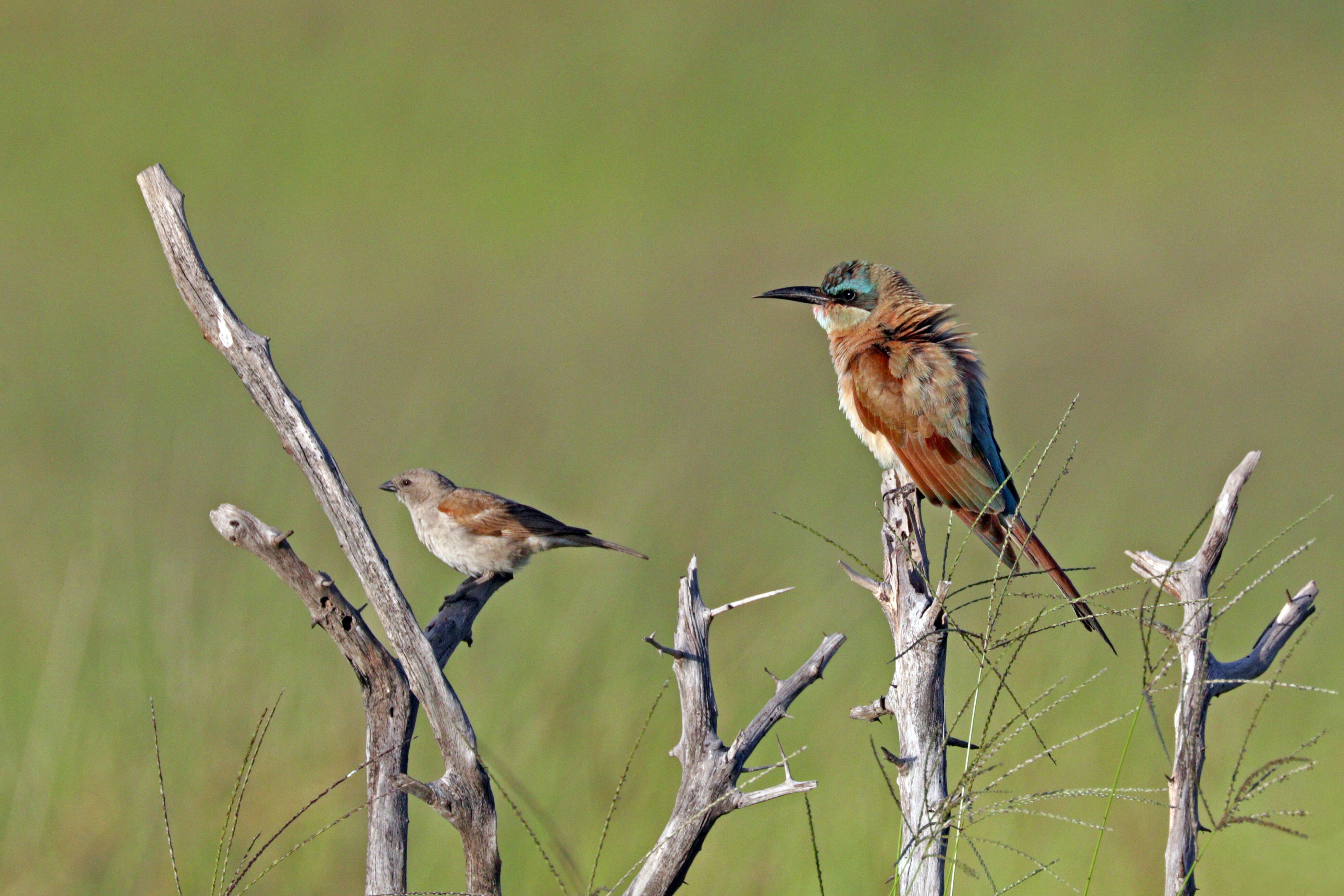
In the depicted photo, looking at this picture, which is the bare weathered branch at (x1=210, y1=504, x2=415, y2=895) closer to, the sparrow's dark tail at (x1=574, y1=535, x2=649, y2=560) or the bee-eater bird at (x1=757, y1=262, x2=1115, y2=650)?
the sparrow's dark tail at (x1=574, y1=535, x2=649, y2=560)

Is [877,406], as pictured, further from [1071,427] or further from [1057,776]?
[1071,427]

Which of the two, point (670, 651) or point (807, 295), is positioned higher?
point (807, 295)

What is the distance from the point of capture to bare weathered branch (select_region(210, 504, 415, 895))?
221cm

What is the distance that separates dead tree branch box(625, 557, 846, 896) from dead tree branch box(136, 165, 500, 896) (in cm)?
30

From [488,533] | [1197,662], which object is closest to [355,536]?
[1197,662]

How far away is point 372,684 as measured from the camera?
2283 millimetres

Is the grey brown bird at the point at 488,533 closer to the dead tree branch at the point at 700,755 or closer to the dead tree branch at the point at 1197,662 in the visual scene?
the dead tree branch at the point at 700,755

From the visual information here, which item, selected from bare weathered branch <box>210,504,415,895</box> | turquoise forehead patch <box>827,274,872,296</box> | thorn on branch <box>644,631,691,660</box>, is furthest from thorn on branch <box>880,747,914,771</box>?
turquoise forehead patch <box>827,274,872,296</box>

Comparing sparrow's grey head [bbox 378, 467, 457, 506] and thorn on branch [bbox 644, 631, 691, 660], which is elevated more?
sparrow's grey head [bbox 378, 467, 457, 506]

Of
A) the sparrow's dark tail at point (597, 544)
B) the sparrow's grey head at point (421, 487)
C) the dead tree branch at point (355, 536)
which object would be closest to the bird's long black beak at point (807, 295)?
the sparrow's dark tail at point (597, 544)

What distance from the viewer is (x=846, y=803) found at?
4910 millimetres

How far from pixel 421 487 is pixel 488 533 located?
0.44m

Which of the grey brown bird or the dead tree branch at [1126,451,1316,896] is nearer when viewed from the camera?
the dead tree branch at [1126,451,1316,896]

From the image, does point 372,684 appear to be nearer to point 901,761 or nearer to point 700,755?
point 700,755
